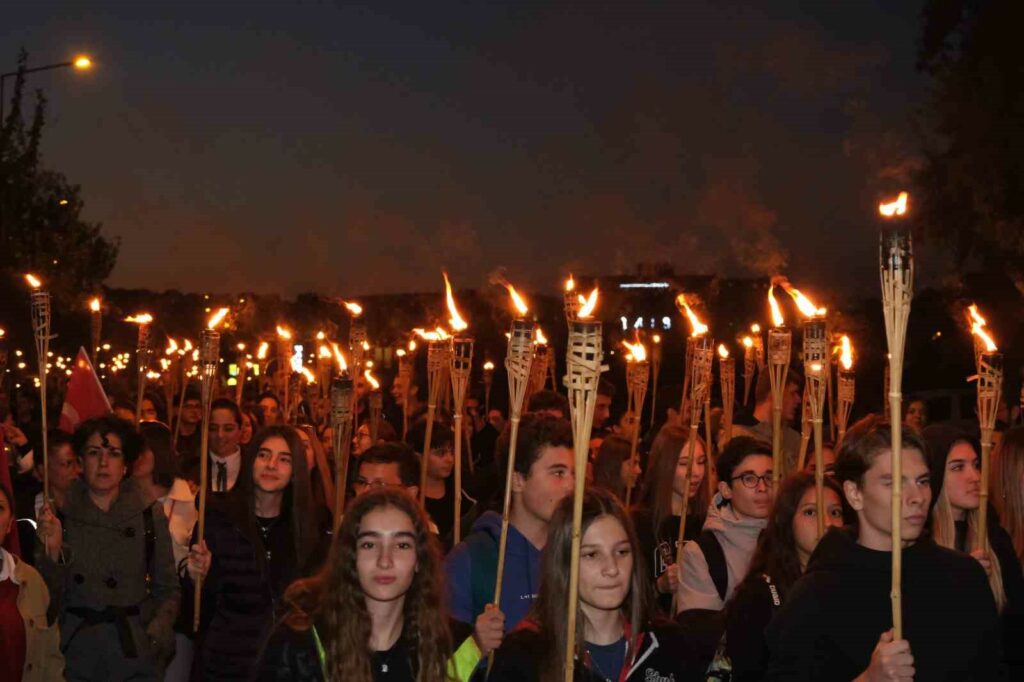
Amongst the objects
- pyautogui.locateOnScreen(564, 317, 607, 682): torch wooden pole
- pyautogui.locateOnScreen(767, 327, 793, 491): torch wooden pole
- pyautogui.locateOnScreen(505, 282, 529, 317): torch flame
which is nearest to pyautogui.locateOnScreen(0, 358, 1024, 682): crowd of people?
pyautogui.locateOnScreen(564, 317, 607, 682): torch wooden pole

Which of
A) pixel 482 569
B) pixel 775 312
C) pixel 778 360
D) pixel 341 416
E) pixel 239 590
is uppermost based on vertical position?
pixel 775 312

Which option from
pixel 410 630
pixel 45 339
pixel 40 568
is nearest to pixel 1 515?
pixel 40 568

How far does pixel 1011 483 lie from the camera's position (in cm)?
640

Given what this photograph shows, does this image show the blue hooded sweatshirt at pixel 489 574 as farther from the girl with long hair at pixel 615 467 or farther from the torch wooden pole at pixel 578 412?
the girl with long hair at pixel 615 467

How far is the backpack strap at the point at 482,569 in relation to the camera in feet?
19.0

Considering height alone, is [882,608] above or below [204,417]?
below

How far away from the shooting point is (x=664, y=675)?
4.51 metres

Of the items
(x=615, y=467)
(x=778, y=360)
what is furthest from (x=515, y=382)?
(x=615, y=467)

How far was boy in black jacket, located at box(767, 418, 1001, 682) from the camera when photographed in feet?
14.2

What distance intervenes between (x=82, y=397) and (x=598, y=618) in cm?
791

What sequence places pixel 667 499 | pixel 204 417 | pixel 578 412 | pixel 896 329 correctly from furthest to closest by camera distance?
pixel 667 499 < pixel 204 417 < pixel 578 412 < pixel 896 329

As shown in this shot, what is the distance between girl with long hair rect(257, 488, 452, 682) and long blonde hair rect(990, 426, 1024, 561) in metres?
3.11

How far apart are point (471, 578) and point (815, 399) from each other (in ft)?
6.86

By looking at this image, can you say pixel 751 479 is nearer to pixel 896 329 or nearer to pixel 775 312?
pixel 775 312
